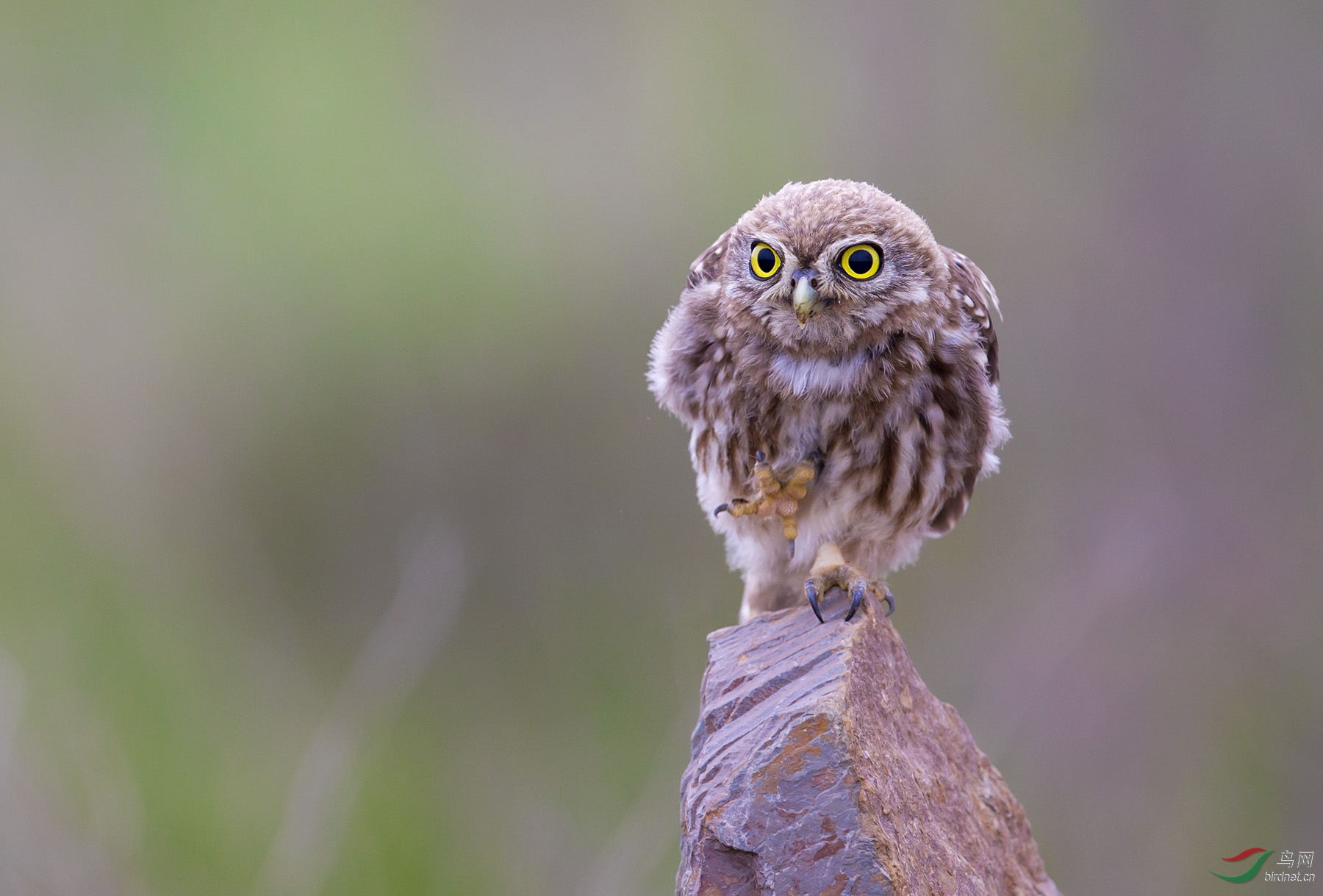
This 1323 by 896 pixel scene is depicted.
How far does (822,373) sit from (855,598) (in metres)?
0.51

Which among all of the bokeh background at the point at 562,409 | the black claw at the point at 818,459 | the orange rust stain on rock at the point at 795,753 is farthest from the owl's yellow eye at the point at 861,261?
the bokeh background at the point at 562,409

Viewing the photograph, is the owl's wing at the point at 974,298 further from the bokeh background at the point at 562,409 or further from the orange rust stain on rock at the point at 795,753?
the bokeh background at the point at 562,409

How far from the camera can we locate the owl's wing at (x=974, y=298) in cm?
240

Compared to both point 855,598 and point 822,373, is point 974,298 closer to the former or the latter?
point 822,373

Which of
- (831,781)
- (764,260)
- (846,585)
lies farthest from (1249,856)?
(764,260)

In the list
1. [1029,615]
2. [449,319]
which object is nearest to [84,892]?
[449,319]

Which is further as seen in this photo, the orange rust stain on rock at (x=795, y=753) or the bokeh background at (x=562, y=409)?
the bokeh background at (x=562, y=409)

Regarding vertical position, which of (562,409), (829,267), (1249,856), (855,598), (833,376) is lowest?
(1249,856)

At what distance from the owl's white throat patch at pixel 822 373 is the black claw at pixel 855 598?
0.44 metres

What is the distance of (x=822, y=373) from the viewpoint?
7.41ft

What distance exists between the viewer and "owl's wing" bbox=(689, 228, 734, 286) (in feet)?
8.00

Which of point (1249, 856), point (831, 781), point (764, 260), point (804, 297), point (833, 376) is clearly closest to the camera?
point (831, 781)

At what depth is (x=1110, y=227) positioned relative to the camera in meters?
3.83

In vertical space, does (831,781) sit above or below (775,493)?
below
